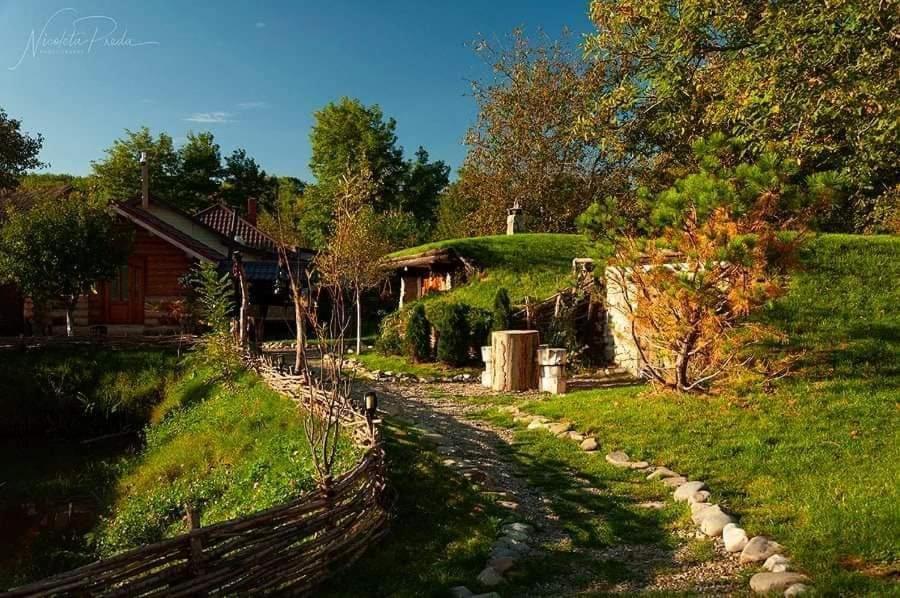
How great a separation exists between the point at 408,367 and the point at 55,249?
30.0 feet

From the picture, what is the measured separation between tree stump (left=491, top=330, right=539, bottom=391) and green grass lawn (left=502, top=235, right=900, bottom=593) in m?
1.91

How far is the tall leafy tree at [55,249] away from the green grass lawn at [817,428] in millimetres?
12217

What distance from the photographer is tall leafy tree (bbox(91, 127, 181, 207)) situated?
41188mm

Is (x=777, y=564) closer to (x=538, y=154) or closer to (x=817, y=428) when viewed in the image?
(x=817, y=428)

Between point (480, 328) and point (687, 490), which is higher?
point (480, 328)

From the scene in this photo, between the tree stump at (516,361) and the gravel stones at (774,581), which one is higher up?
the tree stump at (516,361)

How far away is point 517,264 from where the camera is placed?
19.0m

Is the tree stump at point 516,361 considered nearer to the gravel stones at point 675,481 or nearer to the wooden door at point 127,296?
the gravel stones at point 675,481

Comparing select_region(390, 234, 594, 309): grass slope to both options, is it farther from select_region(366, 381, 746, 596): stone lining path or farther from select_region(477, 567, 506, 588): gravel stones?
select_region(477, 567, 506, 588): gravel stones

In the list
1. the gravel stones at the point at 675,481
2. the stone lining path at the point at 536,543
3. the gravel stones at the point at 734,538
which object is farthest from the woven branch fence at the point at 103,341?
the gravel stones at the point at 734,538

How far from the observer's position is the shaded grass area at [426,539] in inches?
198

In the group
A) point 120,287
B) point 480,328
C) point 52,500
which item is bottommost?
point 52,500

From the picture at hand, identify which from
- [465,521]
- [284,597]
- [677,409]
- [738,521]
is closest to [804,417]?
[677,409]

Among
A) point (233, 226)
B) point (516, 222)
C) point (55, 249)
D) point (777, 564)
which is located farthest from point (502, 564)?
point (233, 226)
